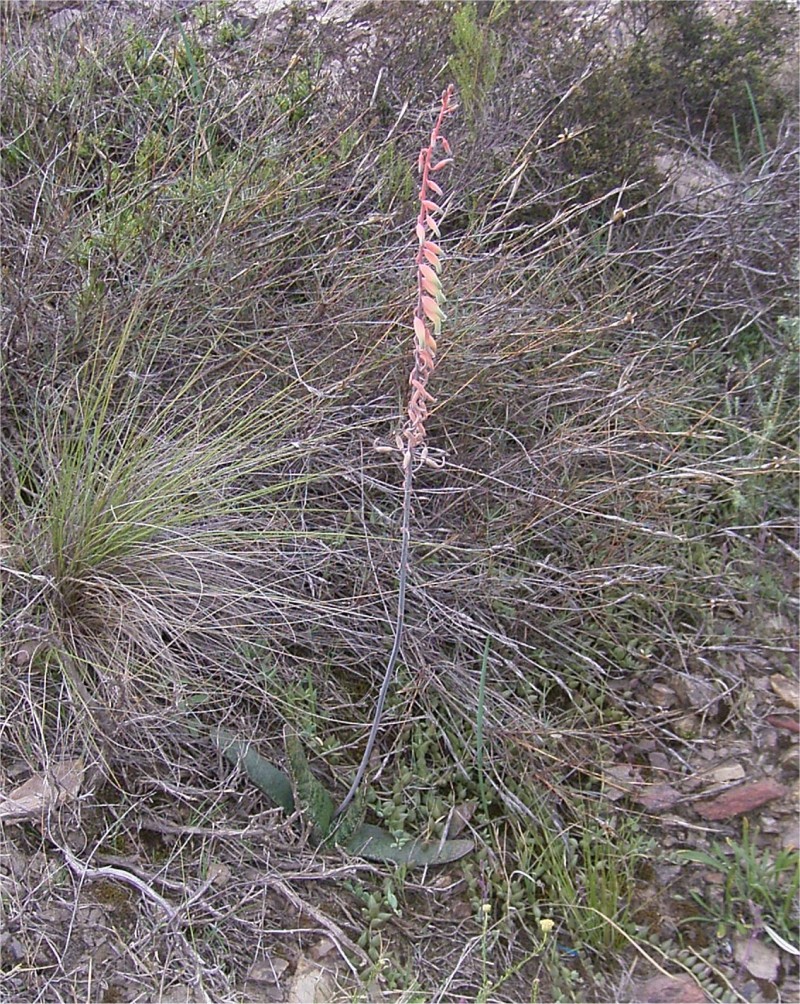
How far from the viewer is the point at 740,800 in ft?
6.91

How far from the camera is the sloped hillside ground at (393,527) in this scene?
186 centimetres

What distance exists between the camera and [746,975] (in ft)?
6.02

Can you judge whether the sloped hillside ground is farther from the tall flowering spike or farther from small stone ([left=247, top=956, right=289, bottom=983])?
the tall flowering spike

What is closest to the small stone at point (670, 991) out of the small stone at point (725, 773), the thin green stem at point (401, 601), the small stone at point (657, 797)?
the small stone at point (657, 797)

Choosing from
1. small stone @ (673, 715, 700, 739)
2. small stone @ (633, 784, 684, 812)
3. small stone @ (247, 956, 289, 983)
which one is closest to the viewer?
small stone @ (247, 956, 289, 983)

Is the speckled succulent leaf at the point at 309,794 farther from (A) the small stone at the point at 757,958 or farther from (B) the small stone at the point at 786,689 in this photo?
(B) the small stone at the point at 786,689

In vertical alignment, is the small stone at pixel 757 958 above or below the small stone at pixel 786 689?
below

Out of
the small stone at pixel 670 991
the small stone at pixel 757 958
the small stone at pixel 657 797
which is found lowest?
the small stone at pixel 670 991

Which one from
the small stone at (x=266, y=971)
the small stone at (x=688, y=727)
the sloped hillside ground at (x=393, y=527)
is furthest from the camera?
the small stone at (x=688, y=727)

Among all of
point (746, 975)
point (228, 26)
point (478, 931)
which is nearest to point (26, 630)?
point (478, 931)

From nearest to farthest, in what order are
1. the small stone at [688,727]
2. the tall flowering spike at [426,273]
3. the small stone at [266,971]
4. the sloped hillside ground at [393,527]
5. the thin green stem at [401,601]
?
the tall flowering spike at [426,273] < the thin green stem at [401,601] < the small stone at [266,971] < the sloped hillside ground at [393,527] < the small stone at [688,727]

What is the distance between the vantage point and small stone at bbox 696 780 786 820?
210 cm

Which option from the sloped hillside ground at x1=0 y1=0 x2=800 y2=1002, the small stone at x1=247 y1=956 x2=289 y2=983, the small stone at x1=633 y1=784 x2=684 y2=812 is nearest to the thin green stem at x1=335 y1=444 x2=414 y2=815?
the sloped hillside ground at x1=0 y1=0 x2=800 y2=1002

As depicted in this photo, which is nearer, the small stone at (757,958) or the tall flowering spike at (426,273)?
the tall flowering spike at (426,273)
